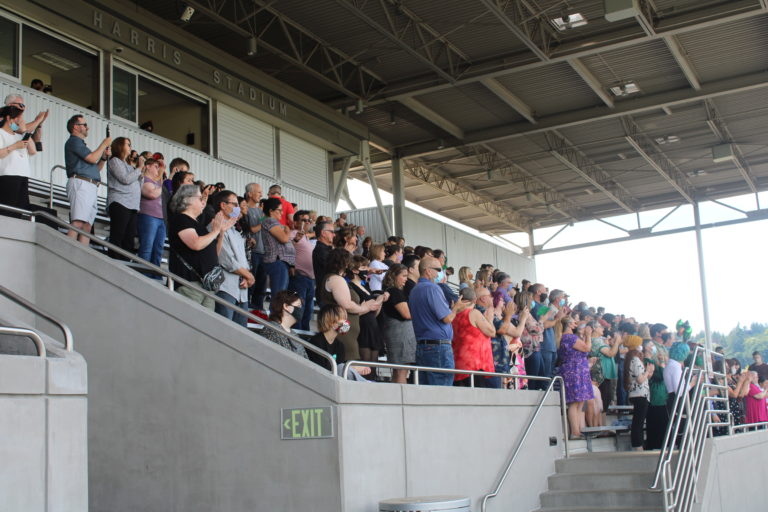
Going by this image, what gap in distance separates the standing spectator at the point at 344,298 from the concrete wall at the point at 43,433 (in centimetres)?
337

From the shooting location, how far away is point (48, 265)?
25.6 feet

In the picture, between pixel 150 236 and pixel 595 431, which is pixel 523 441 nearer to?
pixel 595 431

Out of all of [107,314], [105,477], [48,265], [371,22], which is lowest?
[105,477]

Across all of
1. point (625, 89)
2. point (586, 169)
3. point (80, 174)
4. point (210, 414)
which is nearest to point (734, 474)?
point (210, 414)

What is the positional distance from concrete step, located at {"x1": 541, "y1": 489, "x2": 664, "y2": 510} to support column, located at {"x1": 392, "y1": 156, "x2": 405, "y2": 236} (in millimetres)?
12533

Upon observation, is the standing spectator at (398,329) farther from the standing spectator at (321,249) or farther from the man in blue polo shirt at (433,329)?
the standing spectator at (321,249)

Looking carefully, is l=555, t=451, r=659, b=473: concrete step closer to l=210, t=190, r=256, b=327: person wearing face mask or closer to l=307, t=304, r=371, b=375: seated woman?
l=307, t=304, r=371, b=375: seated woman

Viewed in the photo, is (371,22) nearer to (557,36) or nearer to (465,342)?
(557,36)

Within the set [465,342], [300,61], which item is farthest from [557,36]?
[465,342]

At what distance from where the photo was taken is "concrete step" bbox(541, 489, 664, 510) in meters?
9.05

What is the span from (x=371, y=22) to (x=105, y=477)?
33.5ft

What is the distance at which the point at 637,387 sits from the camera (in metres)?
11.1

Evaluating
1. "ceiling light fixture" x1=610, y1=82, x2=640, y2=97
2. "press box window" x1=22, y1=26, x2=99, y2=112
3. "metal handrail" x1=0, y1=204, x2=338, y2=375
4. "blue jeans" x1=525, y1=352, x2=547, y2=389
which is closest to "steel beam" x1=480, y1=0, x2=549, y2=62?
"ceiling light fixture" x1=610, y1=82, x2=640, y2=97

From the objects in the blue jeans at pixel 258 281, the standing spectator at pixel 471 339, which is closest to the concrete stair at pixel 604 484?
the standing spectator at pixel 471 339
